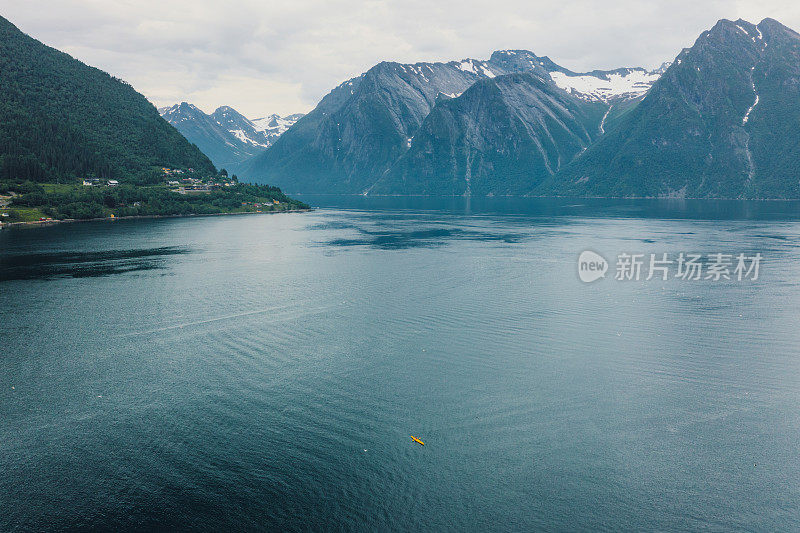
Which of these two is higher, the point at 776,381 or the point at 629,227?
the point at 629,227

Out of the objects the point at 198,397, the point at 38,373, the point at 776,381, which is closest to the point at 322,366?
the point at 198,397

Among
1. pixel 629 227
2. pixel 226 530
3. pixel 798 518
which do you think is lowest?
pixel 226 530

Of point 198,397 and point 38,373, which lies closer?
point 198,397

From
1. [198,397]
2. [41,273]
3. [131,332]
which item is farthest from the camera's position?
[41,273]

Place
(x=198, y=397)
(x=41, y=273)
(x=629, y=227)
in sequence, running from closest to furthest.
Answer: (x=198, y=397) < (x=41, y=273) < (x=629, y=227)

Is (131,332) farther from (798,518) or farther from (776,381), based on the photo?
(776,381)

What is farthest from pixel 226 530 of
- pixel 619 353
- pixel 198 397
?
pixel 619 353

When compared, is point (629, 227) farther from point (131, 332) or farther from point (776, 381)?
point (131, 332)
